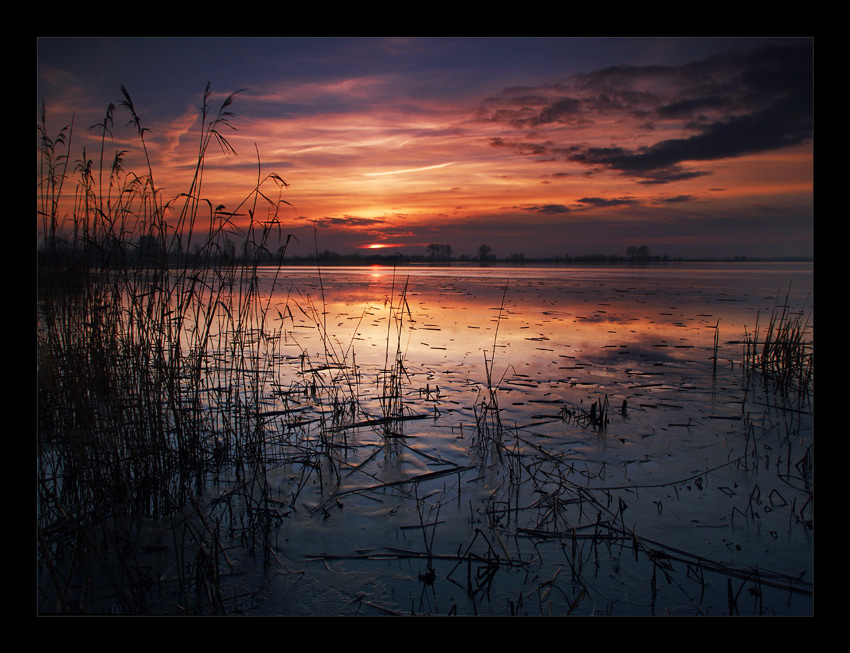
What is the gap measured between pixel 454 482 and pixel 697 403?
116 inches

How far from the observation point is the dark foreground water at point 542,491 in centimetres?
196

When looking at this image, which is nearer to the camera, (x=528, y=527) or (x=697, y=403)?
(x=528, y=527)

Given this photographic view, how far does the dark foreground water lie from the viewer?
1956 millimetres

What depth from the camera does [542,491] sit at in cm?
277

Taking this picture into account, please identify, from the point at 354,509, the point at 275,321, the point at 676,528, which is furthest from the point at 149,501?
the point at 275,321

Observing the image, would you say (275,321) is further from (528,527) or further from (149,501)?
(528,527)

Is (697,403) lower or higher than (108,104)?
lower

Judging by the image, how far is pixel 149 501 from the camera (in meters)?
2.59

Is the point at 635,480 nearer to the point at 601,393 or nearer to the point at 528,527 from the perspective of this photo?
the point at 528,527
